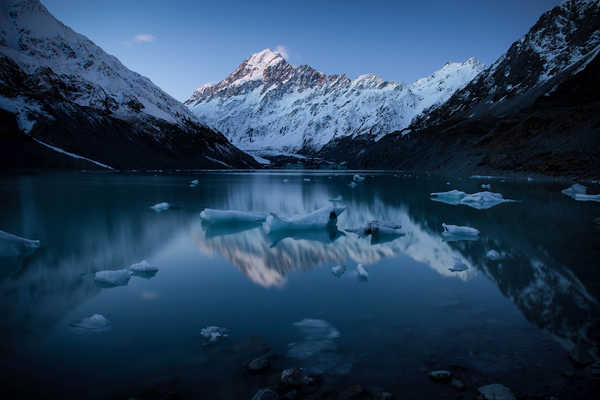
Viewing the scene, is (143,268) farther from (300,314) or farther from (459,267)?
(459,267)

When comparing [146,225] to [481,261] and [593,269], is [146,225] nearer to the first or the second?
[481,261]

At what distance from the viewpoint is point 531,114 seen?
69125 millimetres

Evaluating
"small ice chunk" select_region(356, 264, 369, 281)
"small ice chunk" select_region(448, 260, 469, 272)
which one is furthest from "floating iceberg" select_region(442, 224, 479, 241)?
"small ice chunk" select_region(356, 264, 369, 281)

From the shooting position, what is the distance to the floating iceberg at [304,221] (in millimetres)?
14766

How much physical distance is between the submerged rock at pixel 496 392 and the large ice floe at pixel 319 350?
1.65m

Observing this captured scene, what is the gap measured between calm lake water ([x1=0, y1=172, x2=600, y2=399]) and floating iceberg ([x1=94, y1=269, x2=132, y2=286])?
24 cm

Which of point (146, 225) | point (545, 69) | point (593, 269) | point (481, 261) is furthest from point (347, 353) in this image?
point (545, 69)

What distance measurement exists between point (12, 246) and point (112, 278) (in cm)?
456

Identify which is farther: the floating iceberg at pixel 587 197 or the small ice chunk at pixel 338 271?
the floating iceberg at pixel 587 197

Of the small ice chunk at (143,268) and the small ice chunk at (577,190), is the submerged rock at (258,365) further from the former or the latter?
the small ice chunk at (577,190)

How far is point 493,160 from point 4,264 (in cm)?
6957

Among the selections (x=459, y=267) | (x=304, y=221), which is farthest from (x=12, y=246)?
(x=459, y=267)

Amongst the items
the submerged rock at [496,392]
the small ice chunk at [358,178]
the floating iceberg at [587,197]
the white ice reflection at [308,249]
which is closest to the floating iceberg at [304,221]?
the white ice reflection at [308,249]

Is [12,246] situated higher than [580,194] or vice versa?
[12,246]
